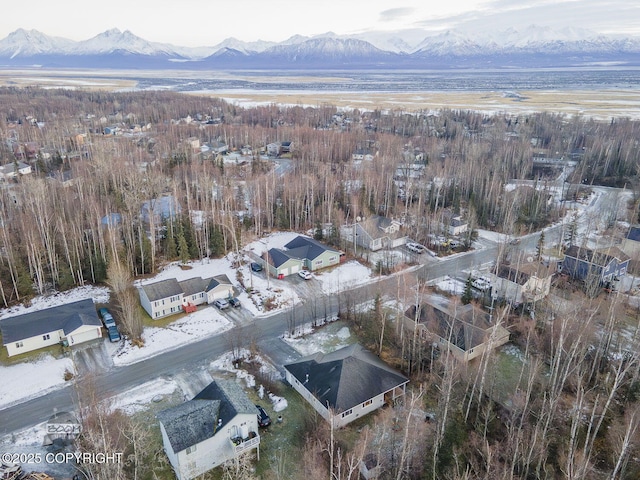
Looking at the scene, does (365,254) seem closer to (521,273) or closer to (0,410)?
(521,273)

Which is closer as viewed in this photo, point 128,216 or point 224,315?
point 224,315

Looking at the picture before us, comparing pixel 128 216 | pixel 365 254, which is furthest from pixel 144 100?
pixel 365 254

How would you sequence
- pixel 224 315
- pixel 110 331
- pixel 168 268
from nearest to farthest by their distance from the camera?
pixel 110 331 → pixel 224 315 → pixel 168 268

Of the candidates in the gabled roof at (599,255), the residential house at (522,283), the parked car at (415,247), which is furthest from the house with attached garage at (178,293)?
the gabled roof at (599,255)

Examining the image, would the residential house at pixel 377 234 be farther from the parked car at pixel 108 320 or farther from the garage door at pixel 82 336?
the garage door at pixel 82 336

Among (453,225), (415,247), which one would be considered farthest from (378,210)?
(415,247)

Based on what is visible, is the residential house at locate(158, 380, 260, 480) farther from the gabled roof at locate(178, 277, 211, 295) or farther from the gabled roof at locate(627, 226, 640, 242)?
the gabled roof at locate(627, 226, 640, 242)
